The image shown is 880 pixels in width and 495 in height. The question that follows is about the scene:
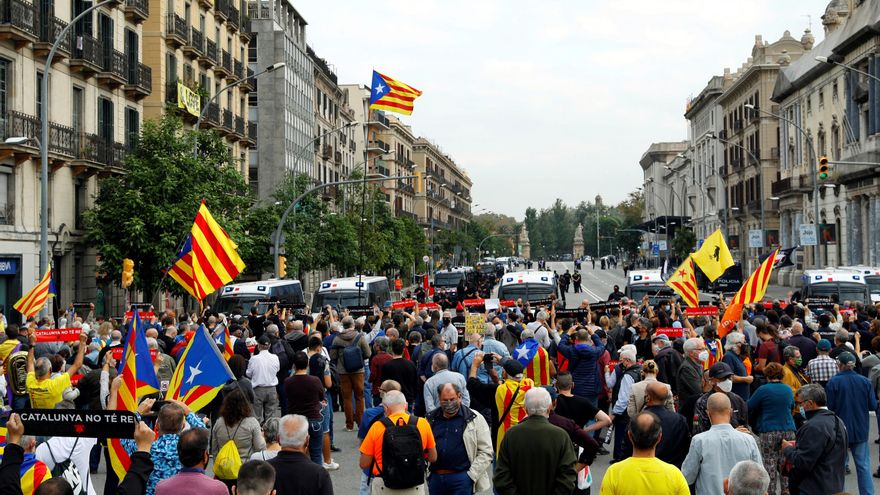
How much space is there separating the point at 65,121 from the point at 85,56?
230 cm

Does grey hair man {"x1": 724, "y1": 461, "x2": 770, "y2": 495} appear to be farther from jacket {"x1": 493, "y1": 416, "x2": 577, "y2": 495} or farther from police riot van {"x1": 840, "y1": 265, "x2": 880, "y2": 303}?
police riot van {"x1": 840, "y1": 265, "x2": 880, "y2": 303}

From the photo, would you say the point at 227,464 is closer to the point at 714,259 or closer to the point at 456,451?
the point at 456,451

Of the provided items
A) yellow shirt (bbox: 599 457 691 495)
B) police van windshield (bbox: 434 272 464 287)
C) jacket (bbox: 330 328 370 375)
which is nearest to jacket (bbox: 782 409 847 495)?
yellow shirt (bbox: 599 457 691 495)

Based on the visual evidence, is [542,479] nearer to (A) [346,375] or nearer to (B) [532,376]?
(B) [532,376]

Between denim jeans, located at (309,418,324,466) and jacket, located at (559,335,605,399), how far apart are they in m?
3.32

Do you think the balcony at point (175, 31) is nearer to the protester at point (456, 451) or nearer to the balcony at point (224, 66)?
the balcony at point (224, 66)

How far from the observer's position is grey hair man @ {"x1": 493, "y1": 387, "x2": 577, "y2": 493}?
7.39m

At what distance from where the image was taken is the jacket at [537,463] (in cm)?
739

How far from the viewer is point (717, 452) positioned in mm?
7648

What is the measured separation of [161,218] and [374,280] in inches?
304

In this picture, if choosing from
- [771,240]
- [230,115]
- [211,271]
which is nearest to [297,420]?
[211,271]

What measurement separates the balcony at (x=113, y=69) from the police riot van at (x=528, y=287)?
48.9ft

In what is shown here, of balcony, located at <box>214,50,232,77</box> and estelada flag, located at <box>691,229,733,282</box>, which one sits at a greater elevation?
balcony, located at <box>214,50,232,77</box>

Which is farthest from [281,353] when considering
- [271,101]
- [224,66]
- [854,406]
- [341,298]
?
[271,101]
